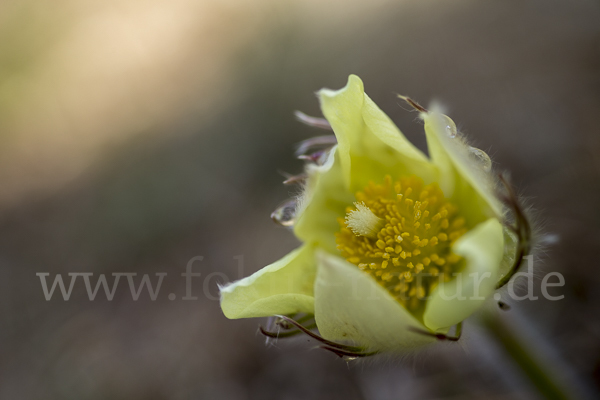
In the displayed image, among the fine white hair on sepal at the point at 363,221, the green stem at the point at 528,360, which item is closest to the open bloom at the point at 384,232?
the fine white hair on sepal at the point at 363,221

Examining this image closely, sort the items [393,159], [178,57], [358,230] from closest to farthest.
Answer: [358,230], [393,159], [178,57]

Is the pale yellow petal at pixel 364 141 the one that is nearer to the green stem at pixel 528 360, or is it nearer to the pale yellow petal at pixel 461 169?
the pale yellow petal at pixel 461 169

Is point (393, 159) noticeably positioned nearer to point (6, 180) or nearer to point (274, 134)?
point (274, 134)

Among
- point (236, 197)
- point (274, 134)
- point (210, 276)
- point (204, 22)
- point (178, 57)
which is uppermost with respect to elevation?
point (204, 22)

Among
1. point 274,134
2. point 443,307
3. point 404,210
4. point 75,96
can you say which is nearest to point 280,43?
point 274,134

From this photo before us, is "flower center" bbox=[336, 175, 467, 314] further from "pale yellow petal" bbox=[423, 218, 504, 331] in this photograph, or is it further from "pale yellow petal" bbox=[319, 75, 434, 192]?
"pale yellow petal" bbox=[423, 218, 504, 331]

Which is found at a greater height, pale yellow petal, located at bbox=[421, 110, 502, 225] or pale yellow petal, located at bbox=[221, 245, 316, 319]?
pale yellow petal, located at bbox=[421, 110, 502, 225]

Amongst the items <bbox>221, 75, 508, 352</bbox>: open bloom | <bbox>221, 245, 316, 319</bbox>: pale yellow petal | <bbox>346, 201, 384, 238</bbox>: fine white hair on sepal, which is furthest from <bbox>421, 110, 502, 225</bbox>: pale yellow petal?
<bbox>221, 245, 316, 319</bbox>: pale yellow petal

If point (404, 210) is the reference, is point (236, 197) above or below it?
below
